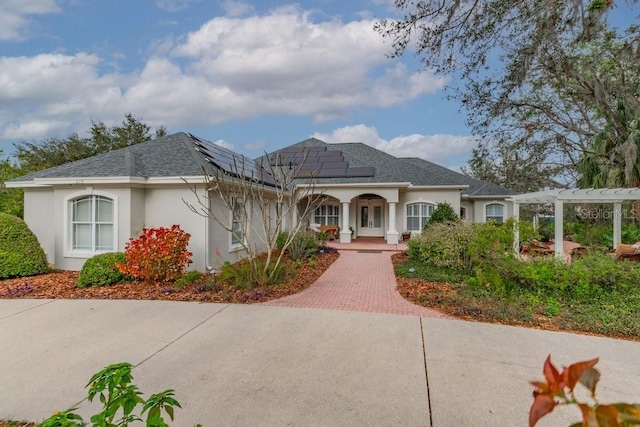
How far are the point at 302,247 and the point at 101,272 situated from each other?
253 inches

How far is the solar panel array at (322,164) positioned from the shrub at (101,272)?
1064 centimetres

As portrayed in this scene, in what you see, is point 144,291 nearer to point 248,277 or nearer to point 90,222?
point 248,277

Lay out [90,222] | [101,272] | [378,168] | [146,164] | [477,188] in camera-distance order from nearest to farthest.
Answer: [101,272], [90,222], [146,164], [378,168], [477,188]

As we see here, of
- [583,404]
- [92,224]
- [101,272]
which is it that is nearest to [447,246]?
[101,272]

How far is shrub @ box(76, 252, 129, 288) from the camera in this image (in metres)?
8.55

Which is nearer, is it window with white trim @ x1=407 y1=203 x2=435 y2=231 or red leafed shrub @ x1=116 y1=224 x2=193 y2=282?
red leafed shrub @ x1=116 y1=224 x2=193 y2=282

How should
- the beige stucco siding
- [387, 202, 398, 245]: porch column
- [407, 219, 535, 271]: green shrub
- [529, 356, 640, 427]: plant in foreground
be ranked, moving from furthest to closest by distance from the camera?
[387, 202, 398, 245]: porch column, the beige stucco siding, [407, 219, 535, 271]: green shrub, [529, 356, 640, 427]: plant in foreground

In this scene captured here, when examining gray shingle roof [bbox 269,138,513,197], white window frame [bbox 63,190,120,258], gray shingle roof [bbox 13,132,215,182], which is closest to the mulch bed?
white window frame [bbox 63,190,120,258]

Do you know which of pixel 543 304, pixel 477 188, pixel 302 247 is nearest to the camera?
pixel 543 304

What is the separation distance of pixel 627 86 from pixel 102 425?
2148 cm

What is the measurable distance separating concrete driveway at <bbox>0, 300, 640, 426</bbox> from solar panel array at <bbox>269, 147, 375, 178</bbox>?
1322cm

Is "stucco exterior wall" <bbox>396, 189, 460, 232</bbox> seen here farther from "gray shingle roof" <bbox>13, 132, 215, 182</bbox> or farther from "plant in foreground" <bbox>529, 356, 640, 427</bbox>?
"plant in foreground" <bbox>529, 356, 640, 427</bbox>

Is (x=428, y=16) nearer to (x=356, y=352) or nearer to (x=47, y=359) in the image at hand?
(x=356, y=352)

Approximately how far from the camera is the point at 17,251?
31.4 ft
